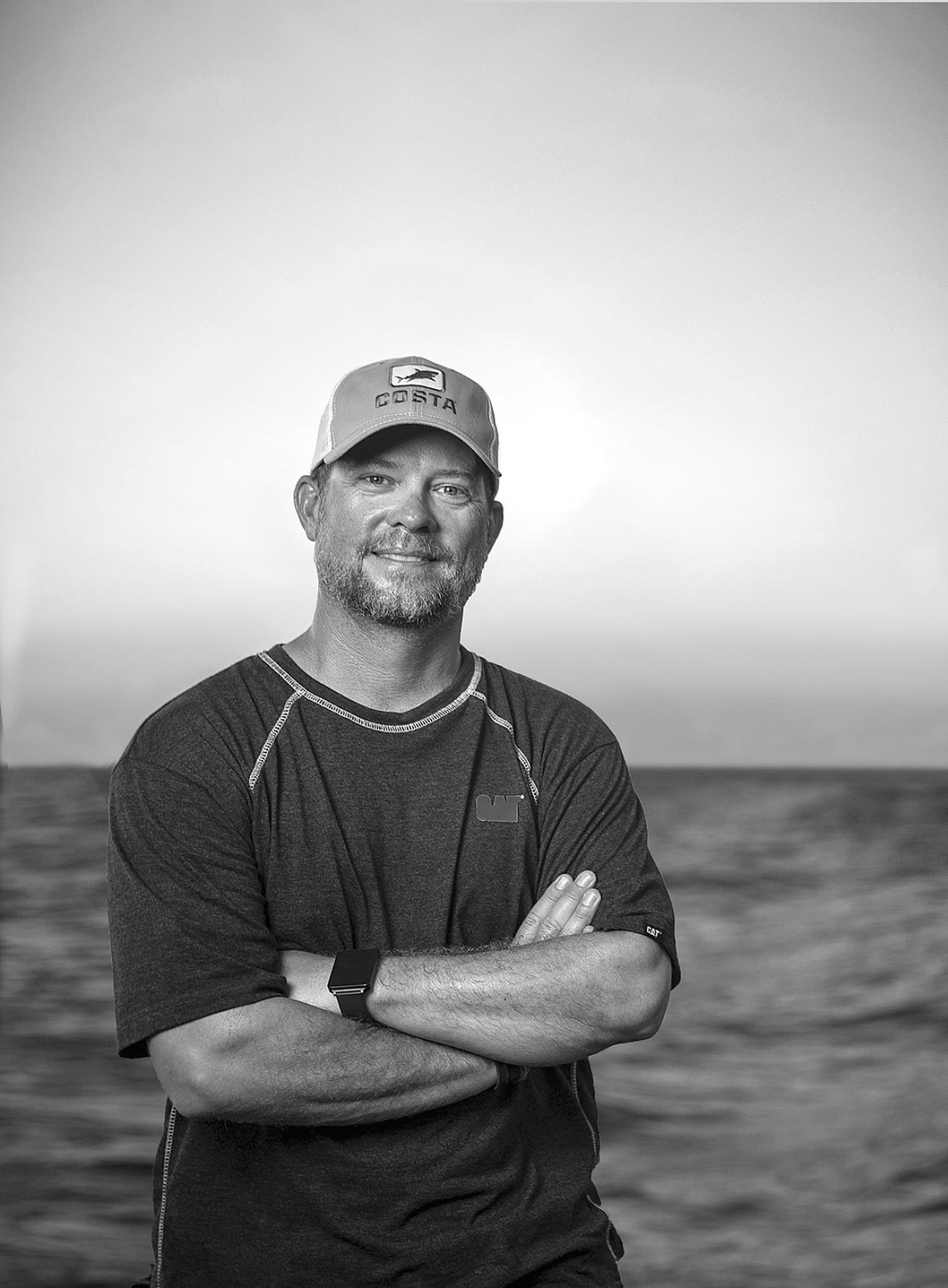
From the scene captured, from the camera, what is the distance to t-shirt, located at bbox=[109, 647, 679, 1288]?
1.57m

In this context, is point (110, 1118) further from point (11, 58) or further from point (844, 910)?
point (844, 910)

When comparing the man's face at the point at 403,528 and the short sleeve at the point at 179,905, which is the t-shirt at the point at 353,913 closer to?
the short sleeve at the point at 179,905

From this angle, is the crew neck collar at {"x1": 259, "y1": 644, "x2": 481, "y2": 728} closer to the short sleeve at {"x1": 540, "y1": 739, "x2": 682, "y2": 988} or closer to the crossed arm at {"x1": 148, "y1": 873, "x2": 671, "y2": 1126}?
the short sleeve at {"x1": 540, "y1": 739, "x2": 682, "y2": 988}

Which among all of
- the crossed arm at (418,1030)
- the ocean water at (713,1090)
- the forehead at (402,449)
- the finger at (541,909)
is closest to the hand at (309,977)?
the crossed arm at (418,1030)

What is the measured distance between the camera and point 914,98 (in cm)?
490

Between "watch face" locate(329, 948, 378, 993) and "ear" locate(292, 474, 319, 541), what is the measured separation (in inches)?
26.7

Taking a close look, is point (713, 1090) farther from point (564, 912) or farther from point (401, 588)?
point (401, 588)

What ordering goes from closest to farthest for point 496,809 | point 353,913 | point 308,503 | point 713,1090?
point 353,913 → point 496,809 → point 308,503 → point 713,1090

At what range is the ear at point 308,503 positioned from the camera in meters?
1.96

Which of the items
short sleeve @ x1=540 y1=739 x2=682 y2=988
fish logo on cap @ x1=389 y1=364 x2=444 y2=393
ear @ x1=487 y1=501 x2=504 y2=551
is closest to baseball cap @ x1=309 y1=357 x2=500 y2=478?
fish logo on cap @ x1=389 y1=364 x2=444 y2=393

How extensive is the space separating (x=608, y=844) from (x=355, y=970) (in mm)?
418

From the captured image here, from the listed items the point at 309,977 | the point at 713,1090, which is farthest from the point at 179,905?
the point at 713,1090

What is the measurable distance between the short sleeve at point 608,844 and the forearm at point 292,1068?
1.07ft

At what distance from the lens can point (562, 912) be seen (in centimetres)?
171
